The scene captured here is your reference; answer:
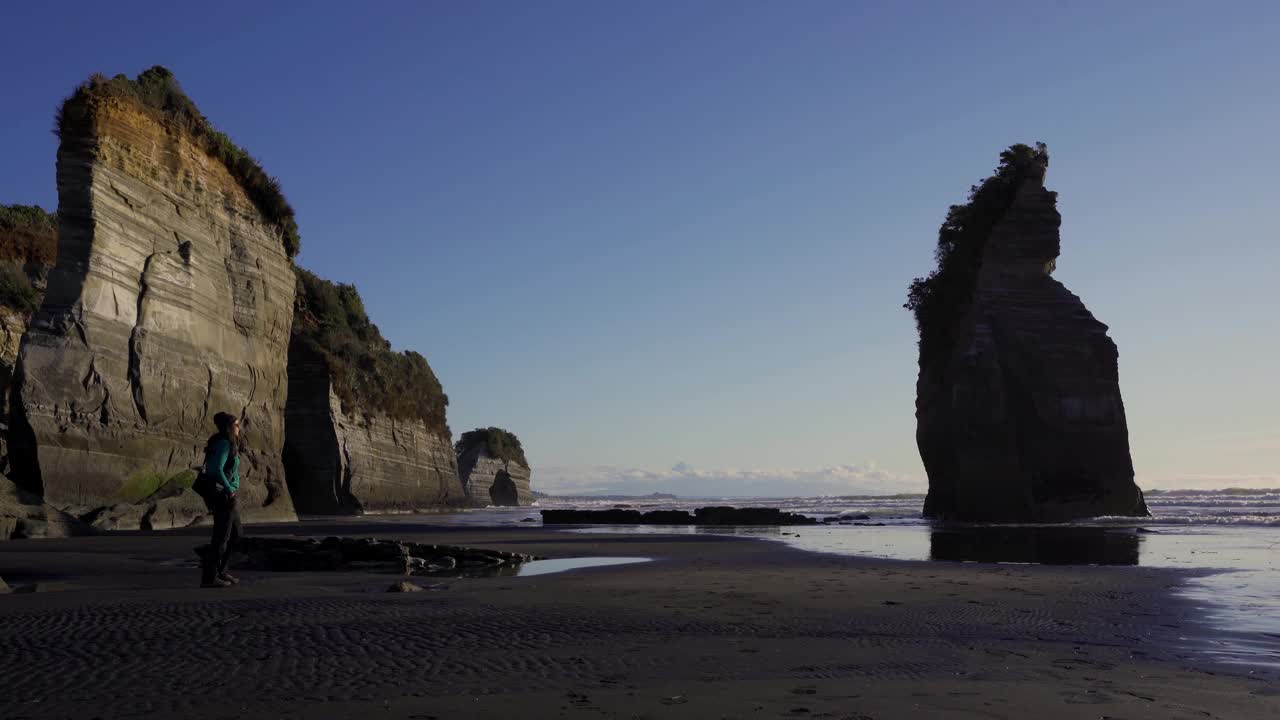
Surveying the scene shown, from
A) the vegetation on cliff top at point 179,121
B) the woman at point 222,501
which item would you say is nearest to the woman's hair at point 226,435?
the woman at point 222,501

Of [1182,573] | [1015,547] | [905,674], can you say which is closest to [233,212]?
[1015,547]

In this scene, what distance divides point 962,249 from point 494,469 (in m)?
58.1

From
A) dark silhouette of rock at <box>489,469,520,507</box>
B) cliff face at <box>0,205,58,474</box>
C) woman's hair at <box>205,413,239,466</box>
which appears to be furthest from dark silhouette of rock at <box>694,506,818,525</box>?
dark silhouette of rock at <box>489,469,520,507</box>

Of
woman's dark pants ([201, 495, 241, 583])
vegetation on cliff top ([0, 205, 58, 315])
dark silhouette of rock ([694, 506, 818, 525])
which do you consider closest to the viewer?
woman's dark pants ([201, 495, 241, 583])

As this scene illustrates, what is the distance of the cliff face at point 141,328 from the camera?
781 inches

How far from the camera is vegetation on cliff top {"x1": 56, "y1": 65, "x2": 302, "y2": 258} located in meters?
21.8

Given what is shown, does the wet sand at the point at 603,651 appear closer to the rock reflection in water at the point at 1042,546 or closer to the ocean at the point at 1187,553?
the ocean at the point at 1187,553

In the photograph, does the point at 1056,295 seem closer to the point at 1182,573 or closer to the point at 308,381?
the point at 1182,573

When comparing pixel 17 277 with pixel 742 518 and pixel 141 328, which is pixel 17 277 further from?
pixel 742 518

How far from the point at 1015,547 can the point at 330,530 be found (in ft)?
48.3

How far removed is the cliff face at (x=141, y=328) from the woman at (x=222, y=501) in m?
11.7

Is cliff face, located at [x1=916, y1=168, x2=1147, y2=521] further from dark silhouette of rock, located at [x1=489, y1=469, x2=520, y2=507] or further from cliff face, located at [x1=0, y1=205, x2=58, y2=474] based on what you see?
dark silhouette of rock, located at [x1=489, y1=469, x2=520, y2=507]

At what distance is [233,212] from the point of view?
28391mm

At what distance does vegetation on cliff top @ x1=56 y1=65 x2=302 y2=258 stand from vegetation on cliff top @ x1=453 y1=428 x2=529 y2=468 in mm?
58958
